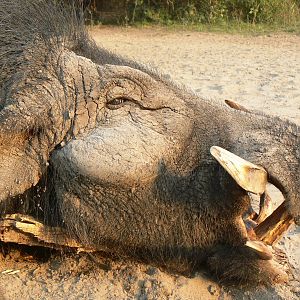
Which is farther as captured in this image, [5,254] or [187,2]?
[187,2]

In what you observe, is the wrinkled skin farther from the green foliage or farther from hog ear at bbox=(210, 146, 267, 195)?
the green foliage

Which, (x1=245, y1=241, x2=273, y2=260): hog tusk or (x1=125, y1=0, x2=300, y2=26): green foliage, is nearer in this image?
(x1=245, y1=241, x2=273, y2=260): hog tusk

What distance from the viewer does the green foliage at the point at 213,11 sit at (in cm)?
1812

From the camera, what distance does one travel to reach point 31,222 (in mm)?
3381

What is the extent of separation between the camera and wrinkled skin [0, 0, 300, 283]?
3078mm

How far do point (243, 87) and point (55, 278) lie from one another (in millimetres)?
5717

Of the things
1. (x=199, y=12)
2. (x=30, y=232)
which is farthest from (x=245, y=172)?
(x=199, y=12)

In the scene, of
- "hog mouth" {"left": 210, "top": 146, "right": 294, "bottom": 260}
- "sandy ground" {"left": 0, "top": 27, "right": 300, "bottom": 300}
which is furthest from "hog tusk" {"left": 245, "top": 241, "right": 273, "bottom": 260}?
"sandy ground" {"left": 0, "top": 27, "right": 300, "bottom": 300}

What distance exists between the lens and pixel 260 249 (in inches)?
117

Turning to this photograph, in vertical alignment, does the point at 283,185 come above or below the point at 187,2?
above

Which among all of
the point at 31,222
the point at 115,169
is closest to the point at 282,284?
the point at 115,169

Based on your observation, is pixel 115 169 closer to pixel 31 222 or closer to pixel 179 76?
pixel 31 222

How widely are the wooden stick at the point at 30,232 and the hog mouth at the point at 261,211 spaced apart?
2.95 feet

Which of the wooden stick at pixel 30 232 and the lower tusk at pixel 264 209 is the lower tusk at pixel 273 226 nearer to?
the lower tusk at pixel 264 209
